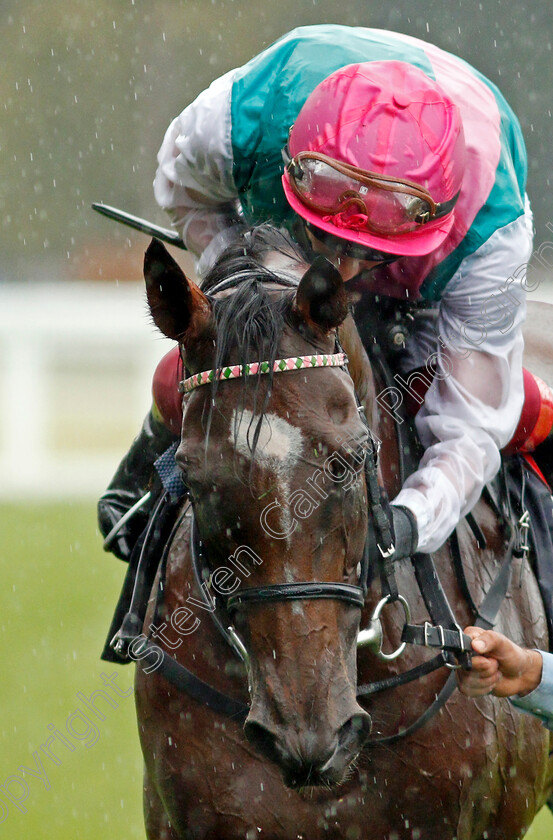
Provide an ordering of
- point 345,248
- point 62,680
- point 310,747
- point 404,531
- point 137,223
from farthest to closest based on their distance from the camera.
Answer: point 62,680
point 137,223
point 345,248
point 404,531
point 310,747

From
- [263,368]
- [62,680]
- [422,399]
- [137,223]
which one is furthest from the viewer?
[62,680]

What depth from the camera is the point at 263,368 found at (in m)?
1.72

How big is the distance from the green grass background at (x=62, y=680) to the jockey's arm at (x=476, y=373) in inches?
80.4

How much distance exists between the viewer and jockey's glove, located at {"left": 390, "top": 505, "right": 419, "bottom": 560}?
6.40ft

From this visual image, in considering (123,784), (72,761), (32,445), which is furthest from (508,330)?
(32,445)

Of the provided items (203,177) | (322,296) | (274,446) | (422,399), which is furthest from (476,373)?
(203,177)

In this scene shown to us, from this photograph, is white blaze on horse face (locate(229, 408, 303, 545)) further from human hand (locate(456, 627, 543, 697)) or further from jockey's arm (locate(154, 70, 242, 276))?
jockey's arm (locate(154, 70, 242, 276))

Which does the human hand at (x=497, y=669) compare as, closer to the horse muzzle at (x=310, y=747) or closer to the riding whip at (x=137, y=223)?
the horse muzzle at (x=310, y=747)

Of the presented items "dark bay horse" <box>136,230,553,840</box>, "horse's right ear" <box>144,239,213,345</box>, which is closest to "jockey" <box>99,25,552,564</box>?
"dark bay horse" <box>136,230,553,840</box>

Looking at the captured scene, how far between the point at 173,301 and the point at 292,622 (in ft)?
1.85

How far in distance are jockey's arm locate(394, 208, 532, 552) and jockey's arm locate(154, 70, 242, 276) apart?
1.93 ft

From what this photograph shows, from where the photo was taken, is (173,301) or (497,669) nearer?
(173,301)

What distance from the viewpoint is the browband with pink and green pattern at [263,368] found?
67.6 inches

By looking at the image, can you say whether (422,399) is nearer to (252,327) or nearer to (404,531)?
(404,531)
